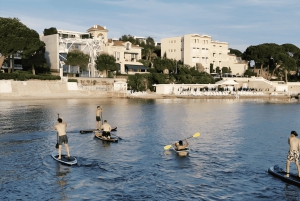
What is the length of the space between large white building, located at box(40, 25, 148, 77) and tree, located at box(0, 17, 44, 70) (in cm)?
970

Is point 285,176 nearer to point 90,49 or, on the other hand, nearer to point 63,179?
point 63,179

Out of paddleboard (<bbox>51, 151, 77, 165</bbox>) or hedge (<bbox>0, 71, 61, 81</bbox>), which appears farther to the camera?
hedge (<bbox>0, 71, 61, 81</bbox>)

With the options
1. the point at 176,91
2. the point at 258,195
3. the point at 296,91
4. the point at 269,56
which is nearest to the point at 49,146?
the point at 258,195

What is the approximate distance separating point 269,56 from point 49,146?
9663 cm

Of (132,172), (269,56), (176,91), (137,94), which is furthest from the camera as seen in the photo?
(269,56)

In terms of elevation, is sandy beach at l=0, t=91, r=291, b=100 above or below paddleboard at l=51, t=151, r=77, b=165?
above

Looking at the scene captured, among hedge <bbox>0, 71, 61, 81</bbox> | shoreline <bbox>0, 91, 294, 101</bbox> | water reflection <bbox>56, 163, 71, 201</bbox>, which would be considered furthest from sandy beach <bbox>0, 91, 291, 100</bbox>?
water reflection <bbox>56, 163, 71, 201</bbox>

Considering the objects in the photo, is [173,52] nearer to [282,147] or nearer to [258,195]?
[282,147]

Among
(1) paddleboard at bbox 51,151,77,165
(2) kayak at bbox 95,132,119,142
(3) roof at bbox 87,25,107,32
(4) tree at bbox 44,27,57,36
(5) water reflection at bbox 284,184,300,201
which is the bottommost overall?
(5) water reflection at bbox 284,184,300,201

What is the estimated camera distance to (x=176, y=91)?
84438 millimetres

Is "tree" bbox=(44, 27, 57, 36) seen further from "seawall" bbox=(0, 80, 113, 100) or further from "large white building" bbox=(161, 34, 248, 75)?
"large white building" bbox=(161, 34, 248, 75)

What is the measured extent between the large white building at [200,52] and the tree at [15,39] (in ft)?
153

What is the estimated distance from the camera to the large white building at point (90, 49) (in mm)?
86694

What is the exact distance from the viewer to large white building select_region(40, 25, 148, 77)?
3413 inches
